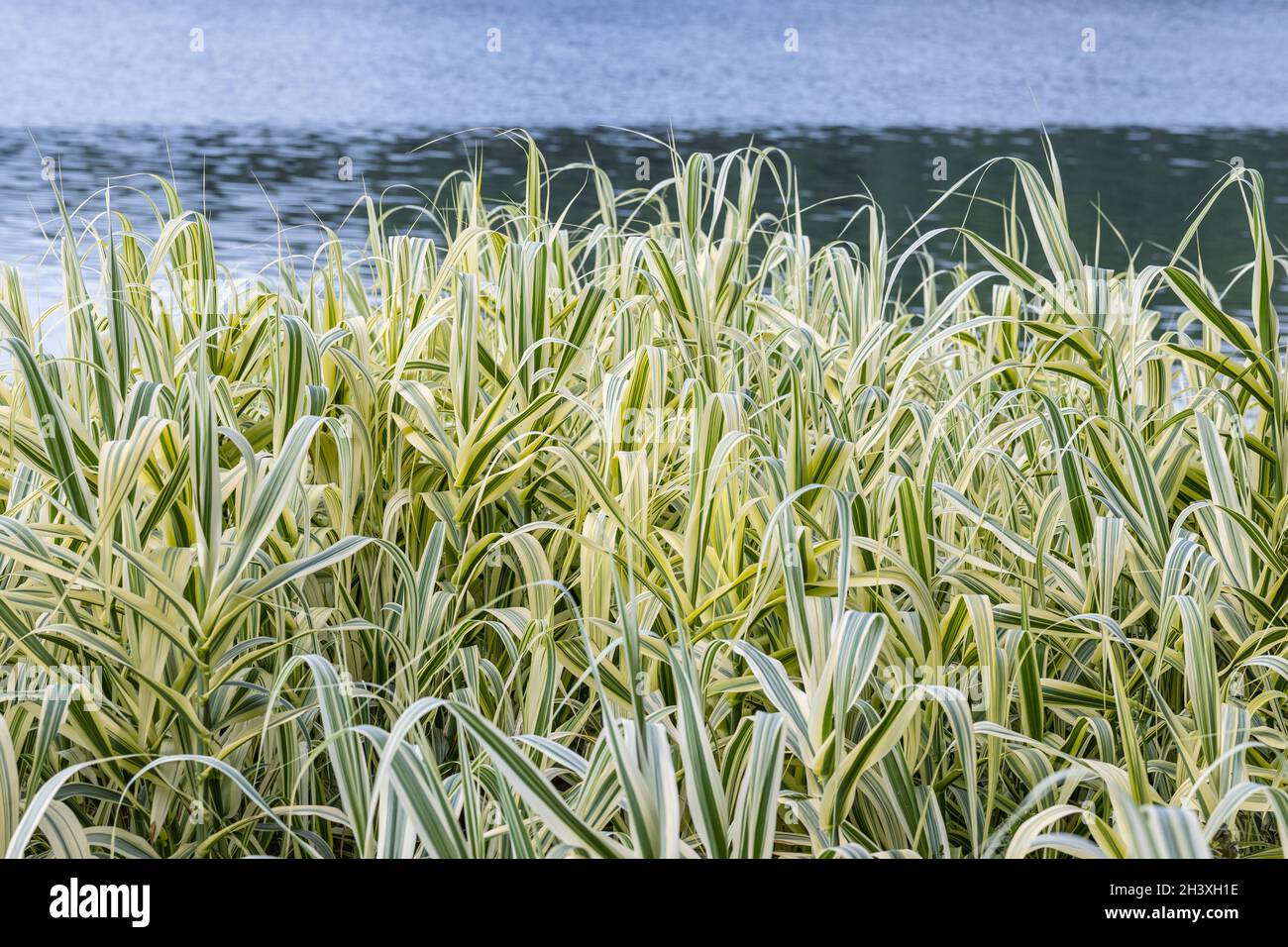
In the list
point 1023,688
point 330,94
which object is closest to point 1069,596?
point 1023,688

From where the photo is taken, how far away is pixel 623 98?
37.2 ft

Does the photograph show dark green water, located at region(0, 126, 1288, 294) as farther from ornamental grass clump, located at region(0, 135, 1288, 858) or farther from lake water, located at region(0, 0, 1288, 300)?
ornamental grass clump, located at region(0, 135, 1288, 858)

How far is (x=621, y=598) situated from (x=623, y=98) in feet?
36.4

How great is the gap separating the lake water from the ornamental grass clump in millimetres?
822

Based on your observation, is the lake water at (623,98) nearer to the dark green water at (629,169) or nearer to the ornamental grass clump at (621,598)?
the dark green water at (629,169)

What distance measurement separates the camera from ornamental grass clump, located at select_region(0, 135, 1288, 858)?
36.2 inches

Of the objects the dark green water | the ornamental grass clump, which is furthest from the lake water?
the ornamental grass clump

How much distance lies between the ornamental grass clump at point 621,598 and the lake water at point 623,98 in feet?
2.70

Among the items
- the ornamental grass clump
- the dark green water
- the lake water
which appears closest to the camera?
the ornamental grass clump

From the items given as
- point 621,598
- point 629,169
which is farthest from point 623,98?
point 621,598

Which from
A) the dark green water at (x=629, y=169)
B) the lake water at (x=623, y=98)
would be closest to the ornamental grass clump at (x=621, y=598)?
the lake water at (x=623, y=98)

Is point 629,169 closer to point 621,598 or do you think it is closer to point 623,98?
point 623,98

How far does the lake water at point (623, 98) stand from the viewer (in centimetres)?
665
